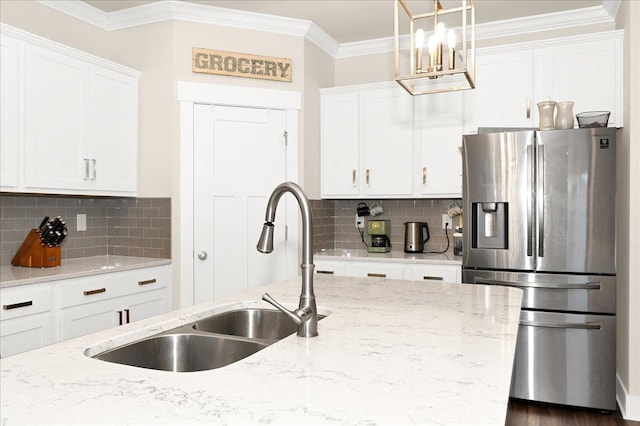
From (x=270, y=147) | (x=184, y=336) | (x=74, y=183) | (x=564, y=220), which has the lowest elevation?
(x=184, y=336)

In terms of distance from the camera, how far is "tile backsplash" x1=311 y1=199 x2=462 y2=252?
425 centimetres

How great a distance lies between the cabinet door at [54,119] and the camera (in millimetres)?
2971

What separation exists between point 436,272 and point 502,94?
141 centimetres

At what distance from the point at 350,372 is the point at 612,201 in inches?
104

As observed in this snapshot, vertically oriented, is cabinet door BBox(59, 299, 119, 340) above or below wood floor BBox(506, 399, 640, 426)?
above

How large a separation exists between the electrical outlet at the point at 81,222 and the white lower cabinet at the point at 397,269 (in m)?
1.81

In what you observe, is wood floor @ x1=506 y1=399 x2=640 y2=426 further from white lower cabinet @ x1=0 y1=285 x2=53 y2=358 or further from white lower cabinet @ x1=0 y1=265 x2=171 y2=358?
white lower cabinet @ x1=0 y1=285 x2=53 y2=358

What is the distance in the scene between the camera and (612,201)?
10.0 ft

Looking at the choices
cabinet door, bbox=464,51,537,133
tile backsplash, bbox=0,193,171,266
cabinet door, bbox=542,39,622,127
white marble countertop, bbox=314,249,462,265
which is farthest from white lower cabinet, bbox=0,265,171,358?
cabinet door, bbox=542,39,622,127

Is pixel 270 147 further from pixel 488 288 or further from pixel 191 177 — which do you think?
pixel 488 288

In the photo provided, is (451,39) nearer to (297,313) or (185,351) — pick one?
(297,313)


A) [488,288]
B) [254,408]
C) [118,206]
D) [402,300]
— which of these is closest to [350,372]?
[254,408]

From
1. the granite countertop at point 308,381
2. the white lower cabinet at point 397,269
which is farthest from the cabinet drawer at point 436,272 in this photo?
the granite countertop at point 308,381

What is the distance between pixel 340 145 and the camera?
4277 mm
